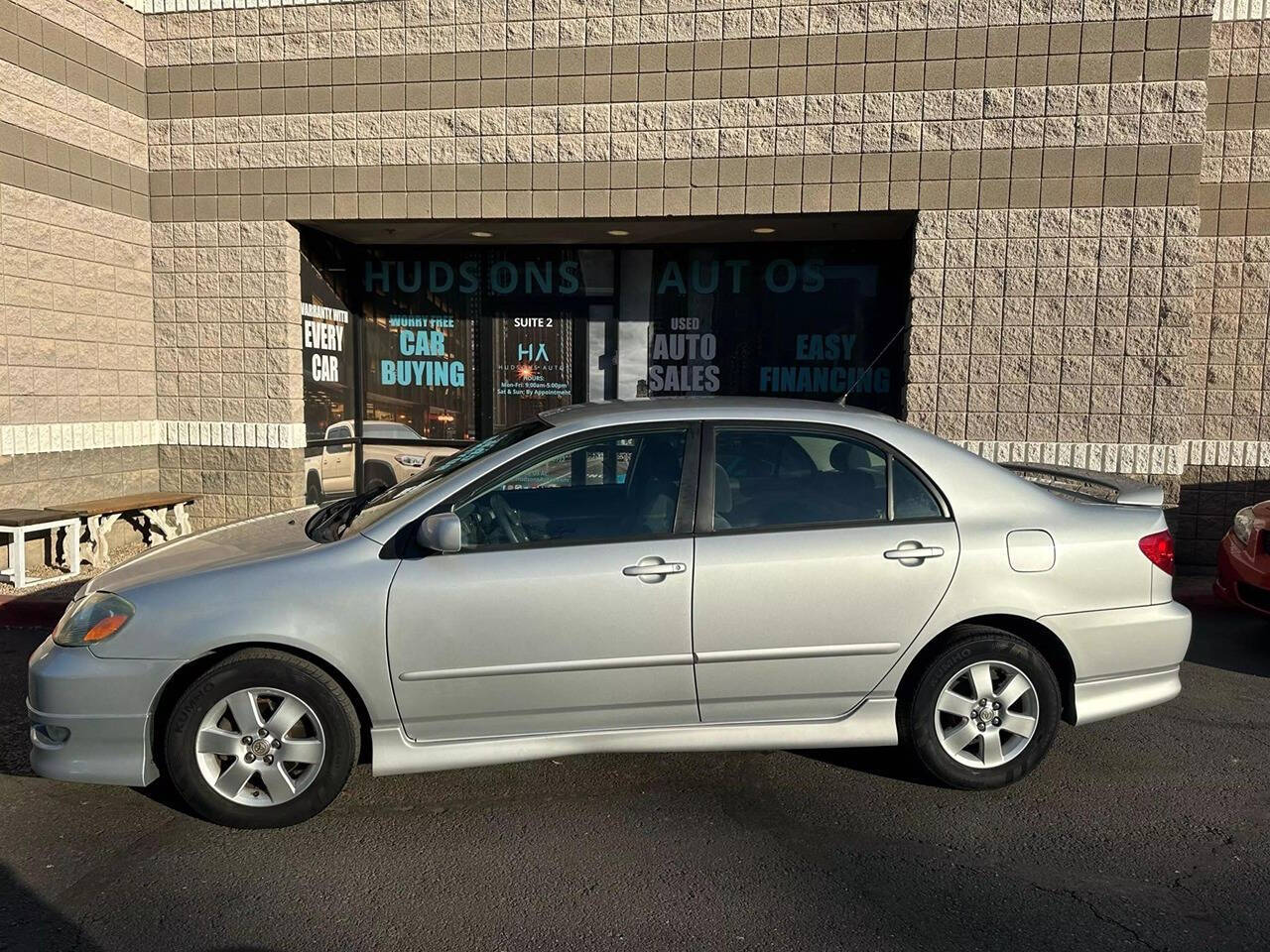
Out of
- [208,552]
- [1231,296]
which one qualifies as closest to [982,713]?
[208,552]

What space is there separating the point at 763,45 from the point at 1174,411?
4.57 meters

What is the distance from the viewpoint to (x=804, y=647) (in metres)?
3.99

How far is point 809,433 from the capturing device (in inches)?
168

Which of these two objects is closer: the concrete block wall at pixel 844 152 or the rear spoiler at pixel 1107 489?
the rear spoiler at pixel 1107 489

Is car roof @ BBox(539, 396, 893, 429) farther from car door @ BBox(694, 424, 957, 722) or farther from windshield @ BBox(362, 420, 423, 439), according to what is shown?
windshield @ BBox(362, 420, 423, 439)

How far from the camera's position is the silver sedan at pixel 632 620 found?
3736 millimetres

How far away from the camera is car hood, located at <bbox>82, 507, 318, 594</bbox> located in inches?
154

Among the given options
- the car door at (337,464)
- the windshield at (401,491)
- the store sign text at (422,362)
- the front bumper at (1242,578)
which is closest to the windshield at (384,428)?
the car door at (337,464)

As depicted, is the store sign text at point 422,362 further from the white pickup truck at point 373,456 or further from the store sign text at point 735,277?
the store sign text at point 735,277

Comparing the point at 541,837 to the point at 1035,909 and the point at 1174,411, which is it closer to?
the point at 1035,909

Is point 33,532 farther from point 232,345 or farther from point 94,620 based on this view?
point 94,620

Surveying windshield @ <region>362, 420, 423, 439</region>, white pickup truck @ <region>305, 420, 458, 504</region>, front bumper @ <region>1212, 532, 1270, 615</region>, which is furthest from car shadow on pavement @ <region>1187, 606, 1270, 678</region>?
windshield @ <region>362, 420, 423, 439</region>

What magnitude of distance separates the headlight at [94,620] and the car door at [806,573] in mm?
2210

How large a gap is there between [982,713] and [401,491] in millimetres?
2704
